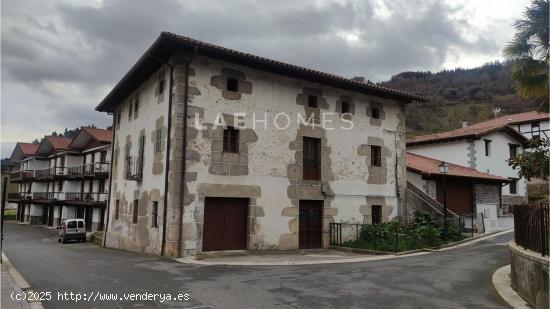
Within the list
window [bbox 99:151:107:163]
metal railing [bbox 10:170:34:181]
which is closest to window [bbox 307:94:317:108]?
window [bbox 99:151:107:163]

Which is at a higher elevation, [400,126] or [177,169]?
[400,126]

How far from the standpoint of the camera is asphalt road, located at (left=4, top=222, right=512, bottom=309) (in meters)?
7.80

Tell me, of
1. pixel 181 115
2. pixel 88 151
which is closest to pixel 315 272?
pixel 181 115

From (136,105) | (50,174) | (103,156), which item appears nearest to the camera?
(136,105)

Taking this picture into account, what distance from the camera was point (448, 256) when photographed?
14289mm

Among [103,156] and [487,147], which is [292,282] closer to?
[487,147]

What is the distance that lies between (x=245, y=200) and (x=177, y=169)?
2968 millimetres

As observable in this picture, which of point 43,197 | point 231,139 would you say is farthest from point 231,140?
point 43,197

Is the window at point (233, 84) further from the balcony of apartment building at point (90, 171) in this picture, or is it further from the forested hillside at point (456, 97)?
the forested hillside at point (456, 97)

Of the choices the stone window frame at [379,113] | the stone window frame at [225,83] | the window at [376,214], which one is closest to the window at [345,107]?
the stone window frame at [379,113]

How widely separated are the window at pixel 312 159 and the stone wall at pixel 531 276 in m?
9.81

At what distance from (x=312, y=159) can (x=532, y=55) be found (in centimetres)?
958

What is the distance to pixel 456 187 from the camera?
24.4 m

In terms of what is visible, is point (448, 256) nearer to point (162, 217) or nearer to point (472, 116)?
point (162, 217)
